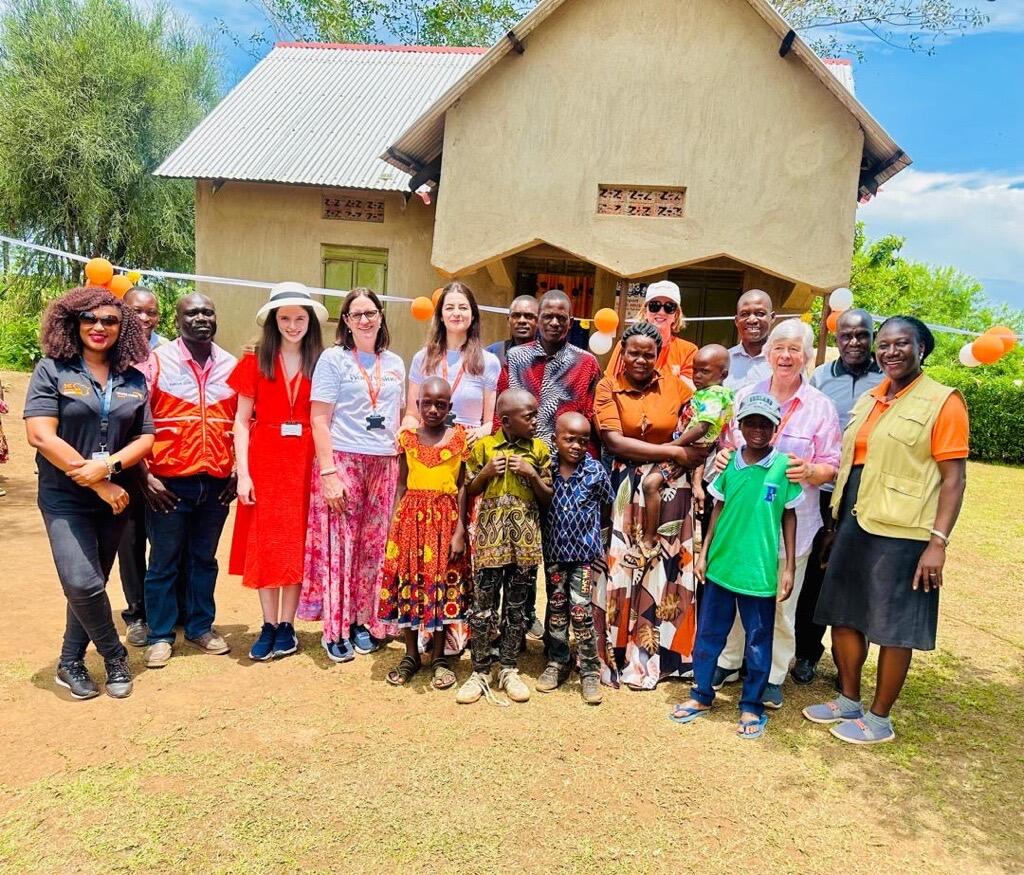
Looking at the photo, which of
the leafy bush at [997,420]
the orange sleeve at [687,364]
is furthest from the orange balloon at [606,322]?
the leafy bush at [997,420]

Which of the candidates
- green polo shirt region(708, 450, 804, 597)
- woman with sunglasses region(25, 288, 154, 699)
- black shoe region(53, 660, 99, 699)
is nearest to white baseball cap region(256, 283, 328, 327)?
woman with sunglasses region(25, 288, 154, 699)

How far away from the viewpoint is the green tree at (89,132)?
16.5 m

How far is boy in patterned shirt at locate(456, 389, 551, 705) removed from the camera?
343cm

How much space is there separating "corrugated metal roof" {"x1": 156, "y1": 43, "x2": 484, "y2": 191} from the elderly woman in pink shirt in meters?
7.88

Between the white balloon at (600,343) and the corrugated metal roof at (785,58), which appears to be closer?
the white balloon at (600,343)

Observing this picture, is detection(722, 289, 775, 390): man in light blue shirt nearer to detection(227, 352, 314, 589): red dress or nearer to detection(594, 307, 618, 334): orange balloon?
detection(594, 307, 618, 334): orange balloon

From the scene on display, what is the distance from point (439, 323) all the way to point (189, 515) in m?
1.67

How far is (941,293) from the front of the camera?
3372cm

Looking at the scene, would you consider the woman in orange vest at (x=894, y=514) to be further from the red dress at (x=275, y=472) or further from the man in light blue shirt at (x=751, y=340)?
the red dress at (x=275, y=472)

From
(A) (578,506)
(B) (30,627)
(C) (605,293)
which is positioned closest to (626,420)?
(A) (578,506)

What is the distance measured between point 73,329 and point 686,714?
3365mm

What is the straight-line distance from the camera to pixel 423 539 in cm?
365

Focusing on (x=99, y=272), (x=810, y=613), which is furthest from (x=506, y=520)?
(x=99, y=272)

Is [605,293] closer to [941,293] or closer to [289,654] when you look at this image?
[289,654]
